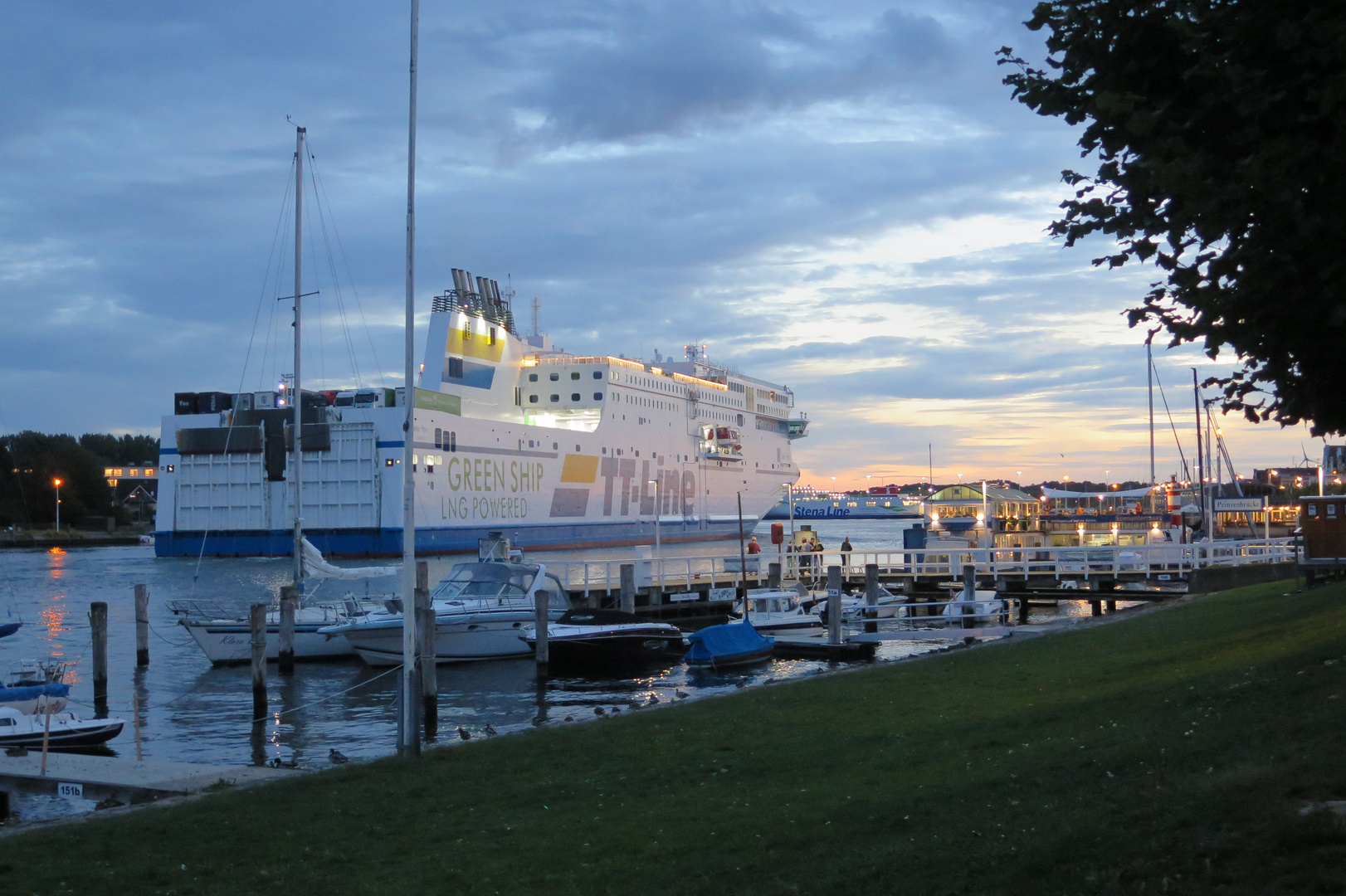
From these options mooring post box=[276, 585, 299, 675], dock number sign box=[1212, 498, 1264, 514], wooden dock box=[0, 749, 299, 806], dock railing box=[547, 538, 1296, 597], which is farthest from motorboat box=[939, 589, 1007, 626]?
dock number sign box=[1212, 498, 1264, 514]

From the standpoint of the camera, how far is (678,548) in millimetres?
73188

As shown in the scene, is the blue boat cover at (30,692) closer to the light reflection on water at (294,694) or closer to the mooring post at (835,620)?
the light reflection on water at (294,694)

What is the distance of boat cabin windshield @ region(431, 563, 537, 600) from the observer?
26031 mm

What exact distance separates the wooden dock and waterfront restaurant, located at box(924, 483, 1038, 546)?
118 feet

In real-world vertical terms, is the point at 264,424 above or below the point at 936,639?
above

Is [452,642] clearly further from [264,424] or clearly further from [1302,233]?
[264,424]

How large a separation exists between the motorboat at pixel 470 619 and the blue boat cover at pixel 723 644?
131 inches

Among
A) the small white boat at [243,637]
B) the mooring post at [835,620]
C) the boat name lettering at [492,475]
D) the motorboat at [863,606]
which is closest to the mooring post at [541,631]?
the small white boat at [243,637]

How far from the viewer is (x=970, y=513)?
48.9m

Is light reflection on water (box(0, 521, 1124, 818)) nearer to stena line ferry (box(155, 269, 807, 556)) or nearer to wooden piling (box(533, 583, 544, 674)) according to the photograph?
wooden piling (box(533, 583, 544, 674))

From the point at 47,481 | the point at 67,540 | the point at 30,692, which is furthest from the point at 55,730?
the point at 47,481

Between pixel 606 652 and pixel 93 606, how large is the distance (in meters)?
10.00

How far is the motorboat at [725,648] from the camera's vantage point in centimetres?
2462

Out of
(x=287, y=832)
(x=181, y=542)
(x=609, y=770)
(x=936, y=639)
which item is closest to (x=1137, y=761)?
(x=609, y=770)
